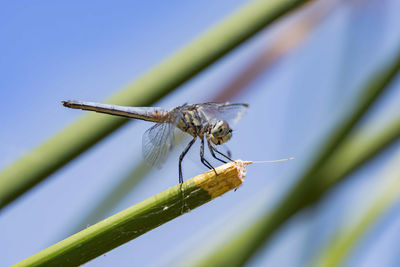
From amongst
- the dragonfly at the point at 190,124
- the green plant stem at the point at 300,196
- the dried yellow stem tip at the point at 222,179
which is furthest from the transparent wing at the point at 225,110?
the dried yellow stem tip at the point at 222,179

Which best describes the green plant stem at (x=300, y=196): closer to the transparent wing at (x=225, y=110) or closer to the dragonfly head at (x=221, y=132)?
the dragonfly head at (x=221, y=132)

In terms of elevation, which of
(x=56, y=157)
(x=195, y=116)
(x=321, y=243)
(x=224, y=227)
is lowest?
(x=321, y=243)

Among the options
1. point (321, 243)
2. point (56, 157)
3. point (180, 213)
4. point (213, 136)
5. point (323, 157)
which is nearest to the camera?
point (180, 213)

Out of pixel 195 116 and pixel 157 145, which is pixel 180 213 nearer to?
pixel 157 145

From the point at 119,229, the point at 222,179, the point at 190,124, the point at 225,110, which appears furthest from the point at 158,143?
the point at 119,229

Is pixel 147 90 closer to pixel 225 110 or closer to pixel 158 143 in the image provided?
pixel 158 143

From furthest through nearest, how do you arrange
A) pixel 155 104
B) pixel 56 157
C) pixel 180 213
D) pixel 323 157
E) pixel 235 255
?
1. pixel 323 157
2. pixel 235 255
3. pixel 155 104
4. pixel 56 157
5. pixel 180 213

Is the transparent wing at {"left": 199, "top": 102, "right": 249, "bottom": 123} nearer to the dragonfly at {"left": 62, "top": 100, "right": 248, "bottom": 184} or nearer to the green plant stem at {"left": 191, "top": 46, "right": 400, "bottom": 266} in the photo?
the dragonfly at {"left": 62, "top": 100, "right": 248, "bottom": 184}

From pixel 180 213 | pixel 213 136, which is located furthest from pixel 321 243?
pixel 180 213
